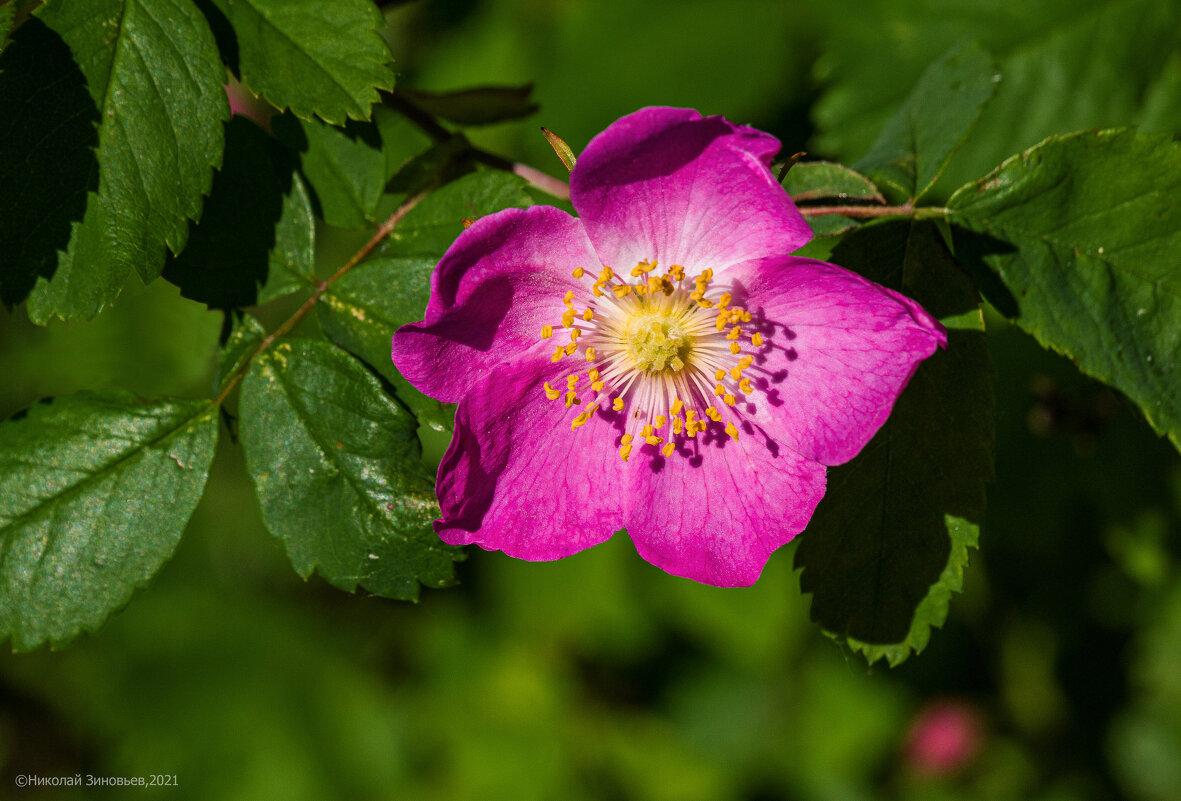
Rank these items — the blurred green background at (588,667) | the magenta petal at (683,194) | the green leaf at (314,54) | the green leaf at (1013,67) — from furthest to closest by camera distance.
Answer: the blurred green background at (588,667), the green leaf at (1013,67), the green leaf at (314,54), the magenta petal at (683,194)

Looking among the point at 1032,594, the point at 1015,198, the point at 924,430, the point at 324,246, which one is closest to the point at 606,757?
the point at 1032,594

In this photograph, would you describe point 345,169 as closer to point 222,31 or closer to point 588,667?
point 222,31

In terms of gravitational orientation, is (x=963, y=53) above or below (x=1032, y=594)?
above

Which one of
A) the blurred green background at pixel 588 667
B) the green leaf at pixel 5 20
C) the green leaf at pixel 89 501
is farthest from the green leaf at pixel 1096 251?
the blurred green background at pixel 588 667

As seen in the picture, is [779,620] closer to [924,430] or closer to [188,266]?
[924,430]

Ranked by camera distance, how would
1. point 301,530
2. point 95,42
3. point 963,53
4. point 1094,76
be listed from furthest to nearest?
point 1094,76 → point 963,53 → point 301,530 → point 95,42

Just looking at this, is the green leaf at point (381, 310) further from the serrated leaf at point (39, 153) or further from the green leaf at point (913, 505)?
the green leaf at point (913, 505)
